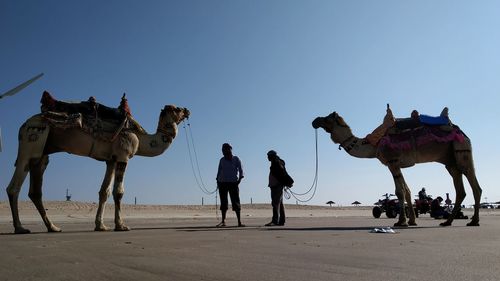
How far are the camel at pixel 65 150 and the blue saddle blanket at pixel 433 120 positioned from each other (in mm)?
7682

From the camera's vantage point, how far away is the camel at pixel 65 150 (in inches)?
388

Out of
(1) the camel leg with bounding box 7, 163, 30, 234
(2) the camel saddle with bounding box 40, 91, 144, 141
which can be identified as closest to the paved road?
(1) the camel leg with bounding box 7, 163, 30, 234

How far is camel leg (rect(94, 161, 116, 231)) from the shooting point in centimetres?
1027

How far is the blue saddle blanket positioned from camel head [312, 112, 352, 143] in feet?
6.85

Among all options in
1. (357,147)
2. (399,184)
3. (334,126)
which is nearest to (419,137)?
(399,184)

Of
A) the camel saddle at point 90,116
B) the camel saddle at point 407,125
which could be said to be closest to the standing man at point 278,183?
the camel saddle at point 407,125

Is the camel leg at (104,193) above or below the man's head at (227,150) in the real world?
below

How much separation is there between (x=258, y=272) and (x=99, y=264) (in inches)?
61.9

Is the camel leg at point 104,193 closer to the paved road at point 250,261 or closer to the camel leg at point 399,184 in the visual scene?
the paved road at point 250,261

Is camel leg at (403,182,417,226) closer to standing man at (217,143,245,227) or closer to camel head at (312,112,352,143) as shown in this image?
camel head at (312,112,352,143)

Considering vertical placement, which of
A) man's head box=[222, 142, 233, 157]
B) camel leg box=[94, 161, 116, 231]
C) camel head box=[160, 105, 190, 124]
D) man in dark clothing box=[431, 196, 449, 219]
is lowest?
man in dark clothing box=[431, 196, 449, 219]

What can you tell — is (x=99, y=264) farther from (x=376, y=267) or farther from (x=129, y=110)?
(x=129, y=110)

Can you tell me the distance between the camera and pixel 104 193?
10.6 metres

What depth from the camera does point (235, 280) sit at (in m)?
3.65
